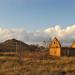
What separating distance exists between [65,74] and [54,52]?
1493 inches

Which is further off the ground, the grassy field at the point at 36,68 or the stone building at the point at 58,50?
the stone building at the point at 58,50

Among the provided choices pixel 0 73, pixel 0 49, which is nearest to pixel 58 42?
pixel 0 49

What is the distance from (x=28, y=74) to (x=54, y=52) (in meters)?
38.2

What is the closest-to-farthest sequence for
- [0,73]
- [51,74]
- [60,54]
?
[51,74] < [0,73] < [60,54]

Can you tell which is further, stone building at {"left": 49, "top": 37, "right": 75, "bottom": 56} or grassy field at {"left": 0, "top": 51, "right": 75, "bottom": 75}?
stone building at {"left": 49, "top": 37, "right": 75, "bottom": 56}

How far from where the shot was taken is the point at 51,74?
1722 cm

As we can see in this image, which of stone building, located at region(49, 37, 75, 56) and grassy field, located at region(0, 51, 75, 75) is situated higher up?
stone building, located at region(49, 37, 75, 56)

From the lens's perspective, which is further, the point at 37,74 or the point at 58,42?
the point at 58,42

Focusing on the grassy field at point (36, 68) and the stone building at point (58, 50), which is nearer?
the grassy field at point (36, 68)

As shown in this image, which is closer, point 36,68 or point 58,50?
point 36,68

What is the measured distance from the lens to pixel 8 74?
706 inches

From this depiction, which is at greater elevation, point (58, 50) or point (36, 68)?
point (58, 50)

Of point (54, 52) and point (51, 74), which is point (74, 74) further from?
point (54, 52)

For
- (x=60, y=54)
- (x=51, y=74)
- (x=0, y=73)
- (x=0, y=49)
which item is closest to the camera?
(x=51, y=74)
